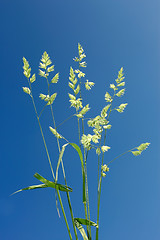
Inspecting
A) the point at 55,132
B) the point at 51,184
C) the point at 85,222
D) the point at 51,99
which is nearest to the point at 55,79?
the point at 51,99

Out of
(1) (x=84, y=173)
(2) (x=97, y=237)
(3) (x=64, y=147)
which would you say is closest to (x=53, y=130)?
(3) (x=64, y=147)

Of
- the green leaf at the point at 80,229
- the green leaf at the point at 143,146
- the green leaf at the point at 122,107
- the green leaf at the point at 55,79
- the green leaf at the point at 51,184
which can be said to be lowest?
the green leaf at the point at 80,229

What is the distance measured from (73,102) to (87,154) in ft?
0.89

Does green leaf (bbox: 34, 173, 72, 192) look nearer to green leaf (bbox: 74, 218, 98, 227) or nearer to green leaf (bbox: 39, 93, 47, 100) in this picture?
green leaf (bbox: 74, 218, 98, 227)

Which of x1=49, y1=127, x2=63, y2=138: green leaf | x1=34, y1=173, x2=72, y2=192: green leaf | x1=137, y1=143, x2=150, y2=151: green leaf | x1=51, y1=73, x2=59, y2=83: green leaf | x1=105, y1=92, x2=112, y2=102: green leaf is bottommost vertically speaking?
x1=34, y1=173, x2=72, y2=192: green leaf

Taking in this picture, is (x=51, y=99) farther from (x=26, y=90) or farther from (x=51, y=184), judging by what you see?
(x=51, y=184)

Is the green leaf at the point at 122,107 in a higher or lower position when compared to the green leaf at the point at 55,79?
lower

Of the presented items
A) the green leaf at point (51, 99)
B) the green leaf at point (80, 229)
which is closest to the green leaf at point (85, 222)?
the green leaf at point (80, 229)

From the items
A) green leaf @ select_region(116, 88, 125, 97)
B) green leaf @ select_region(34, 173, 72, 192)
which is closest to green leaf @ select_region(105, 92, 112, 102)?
green leaf @ select_region(116, 88, 125, 97)

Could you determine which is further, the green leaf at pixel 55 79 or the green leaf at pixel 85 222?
the green leaf at pixel 55 79

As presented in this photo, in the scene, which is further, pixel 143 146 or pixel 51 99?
pixel 51 99

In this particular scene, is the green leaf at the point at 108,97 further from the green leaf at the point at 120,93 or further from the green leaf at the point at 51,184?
the green leaf at the point at 51,184

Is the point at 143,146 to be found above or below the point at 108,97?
below

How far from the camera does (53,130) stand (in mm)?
1133
